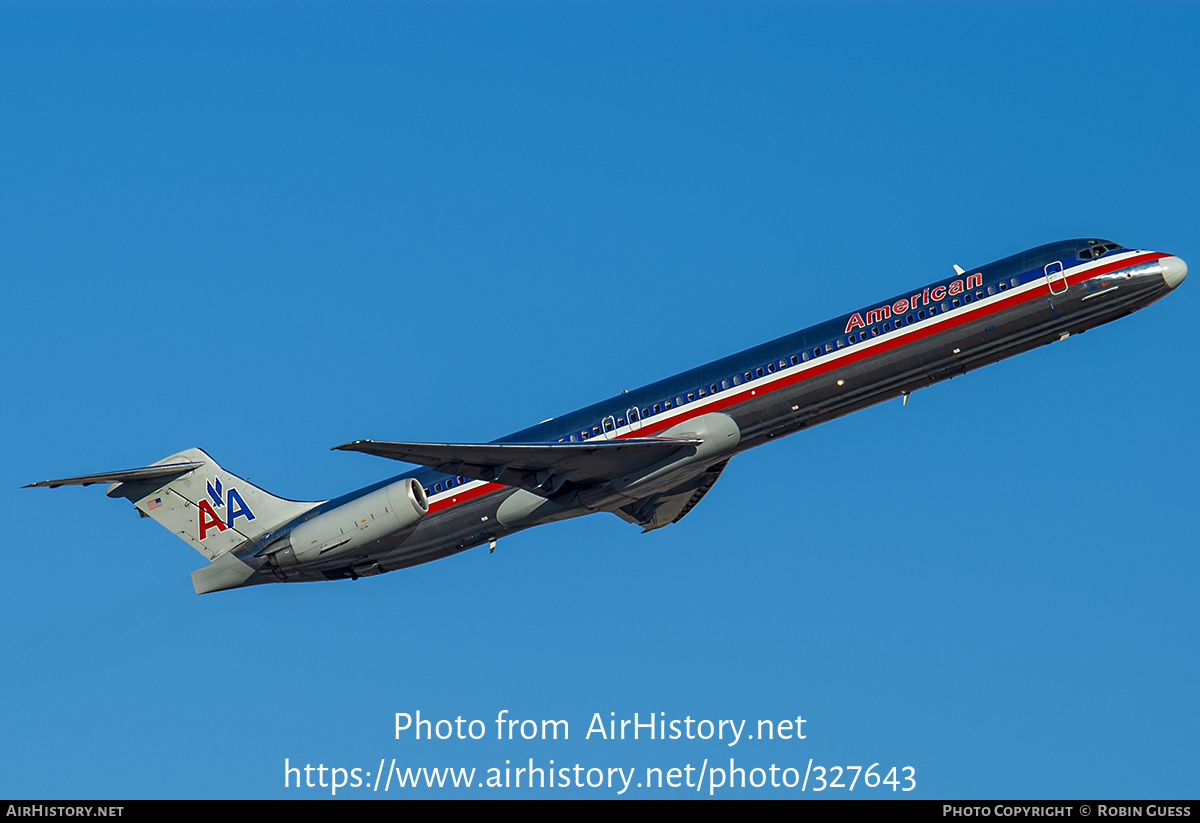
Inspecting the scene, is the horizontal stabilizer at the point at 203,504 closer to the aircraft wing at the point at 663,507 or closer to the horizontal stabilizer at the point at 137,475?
the horizontal stabilizer at the point at 137,475

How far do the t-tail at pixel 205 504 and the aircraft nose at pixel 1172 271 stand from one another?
90.9 feet

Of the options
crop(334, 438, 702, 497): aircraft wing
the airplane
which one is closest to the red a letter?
the airplane

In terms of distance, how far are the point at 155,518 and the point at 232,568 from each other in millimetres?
3835

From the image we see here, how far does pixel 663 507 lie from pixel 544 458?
345 inches

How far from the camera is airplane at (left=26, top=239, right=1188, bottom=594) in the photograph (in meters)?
39.2

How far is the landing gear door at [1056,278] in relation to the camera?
39.0 metres

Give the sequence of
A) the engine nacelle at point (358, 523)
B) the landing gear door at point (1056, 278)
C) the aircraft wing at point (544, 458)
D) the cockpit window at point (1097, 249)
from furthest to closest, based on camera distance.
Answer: the engine nacelle at point (358, 523), the aircraft wing at point (544, 458), the cockpit window at point (1097, 249), the landing gear door at point (1056, 278)

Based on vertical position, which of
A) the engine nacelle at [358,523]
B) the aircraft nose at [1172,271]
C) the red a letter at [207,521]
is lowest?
the engine nacelle at [358,523]

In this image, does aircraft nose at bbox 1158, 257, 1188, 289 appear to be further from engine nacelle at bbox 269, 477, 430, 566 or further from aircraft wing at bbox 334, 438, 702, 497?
engine nacelle at bbox 269, 477, 430, 566

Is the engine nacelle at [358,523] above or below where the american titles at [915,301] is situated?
below

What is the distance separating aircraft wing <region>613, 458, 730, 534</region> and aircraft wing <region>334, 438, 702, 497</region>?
5400 millimetres

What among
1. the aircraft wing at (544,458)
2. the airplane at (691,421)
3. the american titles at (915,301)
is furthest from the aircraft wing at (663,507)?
the american titles at (915,301)

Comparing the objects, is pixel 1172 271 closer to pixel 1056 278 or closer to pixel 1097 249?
pixel 1097 249
